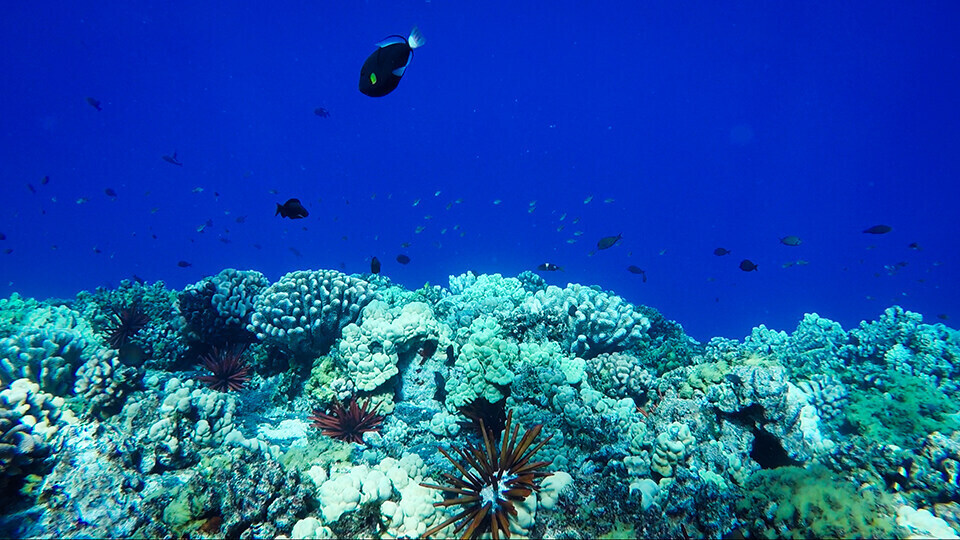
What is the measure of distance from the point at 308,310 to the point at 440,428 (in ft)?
11.3

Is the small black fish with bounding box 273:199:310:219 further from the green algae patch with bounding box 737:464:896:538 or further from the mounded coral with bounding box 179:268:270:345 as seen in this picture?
the green algae patch with bounding box 737:464:896:538

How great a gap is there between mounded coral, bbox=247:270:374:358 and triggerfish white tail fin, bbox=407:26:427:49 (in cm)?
510

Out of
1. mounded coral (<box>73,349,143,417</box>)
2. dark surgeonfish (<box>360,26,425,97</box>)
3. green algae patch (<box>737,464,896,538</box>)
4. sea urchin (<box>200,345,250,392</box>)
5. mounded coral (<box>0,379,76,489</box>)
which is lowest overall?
green algae patch (<box>737,464,896,538</box>)

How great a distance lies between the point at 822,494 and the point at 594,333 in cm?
461

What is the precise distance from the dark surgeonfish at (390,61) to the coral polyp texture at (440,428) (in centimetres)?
361

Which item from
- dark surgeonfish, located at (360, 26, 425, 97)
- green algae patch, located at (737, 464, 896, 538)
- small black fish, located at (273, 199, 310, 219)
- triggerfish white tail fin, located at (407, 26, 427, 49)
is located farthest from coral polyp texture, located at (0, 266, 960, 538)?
triggerfish white tail fin, located at (407, 26, 427, 49)

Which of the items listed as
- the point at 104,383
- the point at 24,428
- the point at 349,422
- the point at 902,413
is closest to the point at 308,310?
the point at 349,422

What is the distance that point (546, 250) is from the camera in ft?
449

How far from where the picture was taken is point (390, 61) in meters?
3.62

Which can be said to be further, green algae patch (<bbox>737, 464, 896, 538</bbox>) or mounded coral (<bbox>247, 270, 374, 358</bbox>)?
mounded coral (<bbox>247, 270, 374, 358</bbox>)

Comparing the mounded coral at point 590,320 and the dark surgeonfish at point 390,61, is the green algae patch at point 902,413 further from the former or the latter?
the dark surgeonfish at point 390,61

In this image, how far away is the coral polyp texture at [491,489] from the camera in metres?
3.23

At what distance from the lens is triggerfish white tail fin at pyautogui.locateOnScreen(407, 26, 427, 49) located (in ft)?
11.5

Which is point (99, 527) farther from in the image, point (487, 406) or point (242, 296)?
point (242, 296)
